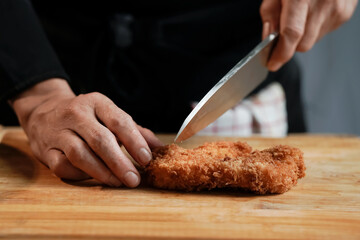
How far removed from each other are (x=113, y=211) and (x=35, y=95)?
1.91 feet

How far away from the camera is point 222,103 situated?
1.31 m

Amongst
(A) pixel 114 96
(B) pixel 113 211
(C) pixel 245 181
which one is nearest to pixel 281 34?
(C) pixel 245 181

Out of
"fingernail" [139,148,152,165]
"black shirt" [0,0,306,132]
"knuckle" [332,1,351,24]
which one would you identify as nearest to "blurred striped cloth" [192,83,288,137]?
"black shirt" [0,0,306,132]

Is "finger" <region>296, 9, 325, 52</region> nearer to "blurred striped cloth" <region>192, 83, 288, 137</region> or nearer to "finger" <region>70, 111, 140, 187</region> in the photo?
"blurred striped cloth" <region>192, 83, 288, 137</region>

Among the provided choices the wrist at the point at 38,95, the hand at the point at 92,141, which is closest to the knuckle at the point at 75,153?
the hand at the point at 92,141

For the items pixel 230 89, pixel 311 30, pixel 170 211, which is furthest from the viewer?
pixel 311 30

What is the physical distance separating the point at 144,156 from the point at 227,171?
0.21 m

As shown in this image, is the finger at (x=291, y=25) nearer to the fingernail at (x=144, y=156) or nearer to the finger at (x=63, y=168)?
the fingernail at (x=144, y=156)

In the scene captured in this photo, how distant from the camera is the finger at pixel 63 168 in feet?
3.63

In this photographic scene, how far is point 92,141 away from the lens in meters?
1.06

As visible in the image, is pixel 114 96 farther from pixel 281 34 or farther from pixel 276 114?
pixel 276 114

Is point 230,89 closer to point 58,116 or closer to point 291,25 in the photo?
point 291,25

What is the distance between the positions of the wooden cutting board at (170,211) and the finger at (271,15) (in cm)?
55

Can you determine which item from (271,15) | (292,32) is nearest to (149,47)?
(271,15)
